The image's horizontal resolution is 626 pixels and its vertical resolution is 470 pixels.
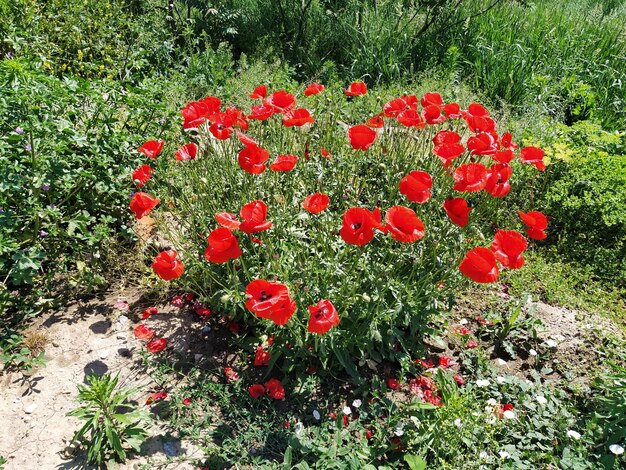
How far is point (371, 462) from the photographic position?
7.34 feet

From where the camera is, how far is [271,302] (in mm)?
1752

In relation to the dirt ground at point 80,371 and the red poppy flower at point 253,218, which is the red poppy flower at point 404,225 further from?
the dirt ground at point 80,371

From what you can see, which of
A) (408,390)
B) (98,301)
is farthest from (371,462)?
(98,301)

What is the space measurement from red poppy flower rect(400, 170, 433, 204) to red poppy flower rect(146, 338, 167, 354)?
1491 mm

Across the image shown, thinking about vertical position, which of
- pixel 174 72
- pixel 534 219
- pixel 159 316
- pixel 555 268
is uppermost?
pixel 534 219

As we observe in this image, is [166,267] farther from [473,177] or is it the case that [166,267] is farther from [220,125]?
[473,177]

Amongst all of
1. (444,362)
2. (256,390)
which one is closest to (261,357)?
(256,390)

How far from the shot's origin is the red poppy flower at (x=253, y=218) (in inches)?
77.2

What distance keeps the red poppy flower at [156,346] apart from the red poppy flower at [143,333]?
5 centimetres

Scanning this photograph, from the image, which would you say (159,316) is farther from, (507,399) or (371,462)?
(507,399)

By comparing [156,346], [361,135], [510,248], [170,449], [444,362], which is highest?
[361,135]

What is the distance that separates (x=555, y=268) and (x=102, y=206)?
10.1 ft

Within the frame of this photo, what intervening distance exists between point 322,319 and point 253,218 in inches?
18.9

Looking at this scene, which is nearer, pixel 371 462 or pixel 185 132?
pixel 371 462
